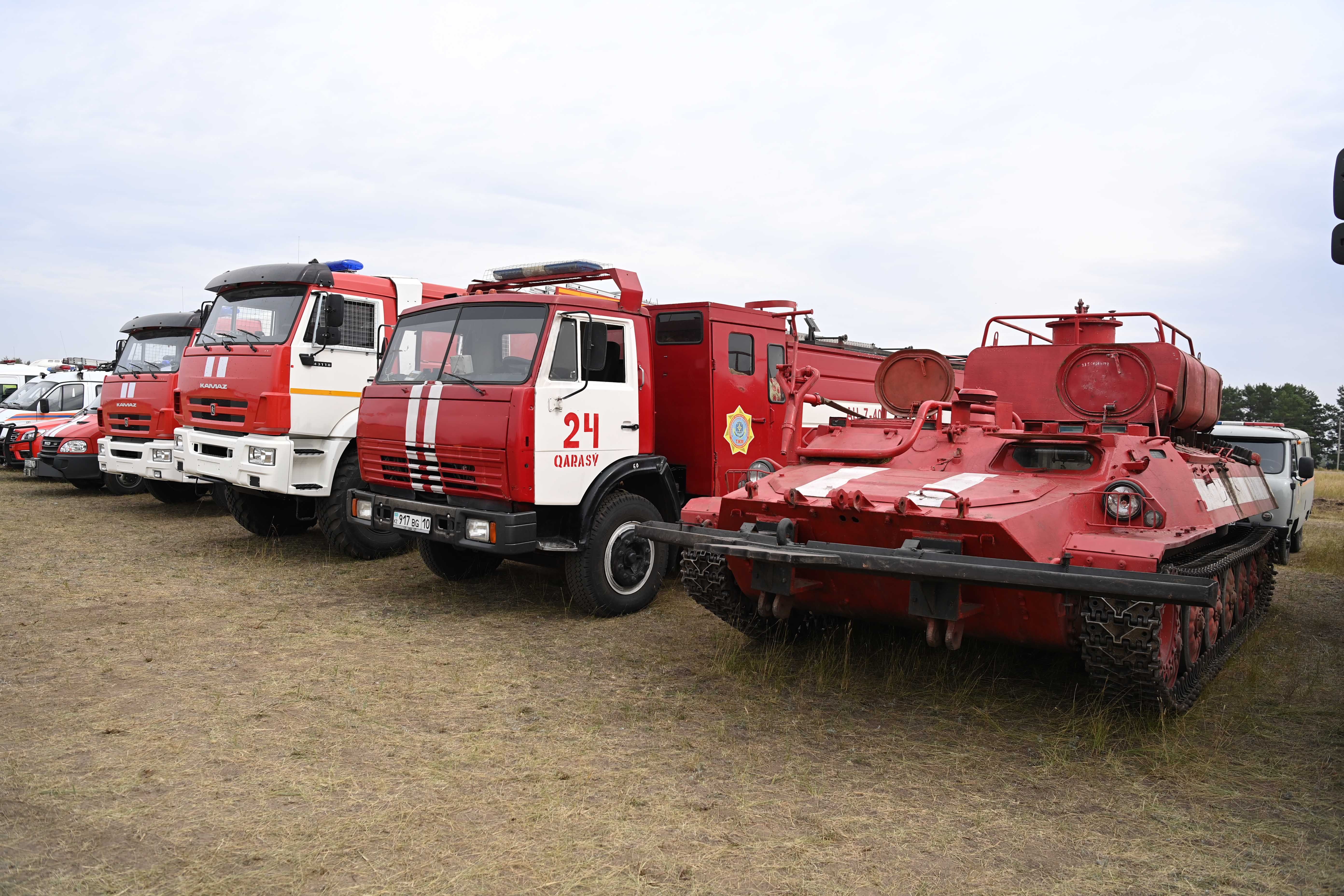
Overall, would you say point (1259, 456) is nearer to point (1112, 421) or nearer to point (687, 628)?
point (1112, 421)

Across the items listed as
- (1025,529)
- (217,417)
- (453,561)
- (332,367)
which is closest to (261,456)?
(217,417)

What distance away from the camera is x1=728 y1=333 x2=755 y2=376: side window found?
8.66 m

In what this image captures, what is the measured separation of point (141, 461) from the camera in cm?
1261

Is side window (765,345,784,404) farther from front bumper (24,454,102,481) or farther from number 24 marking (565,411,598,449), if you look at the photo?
front bumper (24,454,102,481)

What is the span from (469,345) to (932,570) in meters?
4.26

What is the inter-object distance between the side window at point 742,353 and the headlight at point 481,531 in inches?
108

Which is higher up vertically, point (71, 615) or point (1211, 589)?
point (1211, 589)

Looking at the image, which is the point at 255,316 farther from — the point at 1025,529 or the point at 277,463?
the point at 1025,529

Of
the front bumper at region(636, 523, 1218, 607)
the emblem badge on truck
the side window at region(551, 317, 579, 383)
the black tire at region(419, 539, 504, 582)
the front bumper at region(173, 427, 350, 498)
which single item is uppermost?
the side window at region(551, 317, 579, 383)

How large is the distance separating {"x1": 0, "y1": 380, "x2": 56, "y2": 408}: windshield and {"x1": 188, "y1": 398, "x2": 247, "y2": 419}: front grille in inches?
409

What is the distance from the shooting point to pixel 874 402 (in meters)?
12.0

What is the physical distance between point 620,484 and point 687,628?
52.9 inches

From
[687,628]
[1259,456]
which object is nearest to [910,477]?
[687,628]

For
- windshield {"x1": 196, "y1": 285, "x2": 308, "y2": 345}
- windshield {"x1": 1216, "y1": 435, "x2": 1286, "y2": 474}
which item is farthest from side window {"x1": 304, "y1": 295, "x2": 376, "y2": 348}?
windshield {"x1": 1216, "y1": 435, "x2": 1286, "y2": 474}
